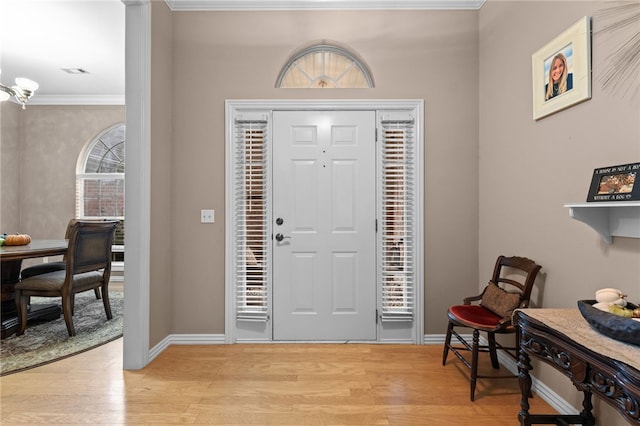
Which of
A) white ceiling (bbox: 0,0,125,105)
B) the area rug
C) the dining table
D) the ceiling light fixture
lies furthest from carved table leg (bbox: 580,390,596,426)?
the ceiling light fixture

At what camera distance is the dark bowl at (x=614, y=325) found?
3.64 feet

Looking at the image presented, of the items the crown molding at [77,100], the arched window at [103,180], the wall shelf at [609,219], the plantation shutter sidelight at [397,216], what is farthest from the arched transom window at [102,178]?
the wall shelf at [609,219]

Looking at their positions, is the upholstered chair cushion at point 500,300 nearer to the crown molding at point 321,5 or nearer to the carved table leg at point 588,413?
the carved table leg at point 588,413

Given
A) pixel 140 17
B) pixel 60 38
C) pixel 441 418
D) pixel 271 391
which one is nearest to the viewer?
pixel 441 418

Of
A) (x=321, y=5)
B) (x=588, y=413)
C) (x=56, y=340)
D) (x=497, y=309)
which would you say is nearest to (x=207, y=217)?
(x=56, y=340)

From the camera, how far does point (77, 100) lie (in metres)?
5.50

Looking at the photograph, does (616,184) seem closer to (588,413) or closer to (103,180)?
(588,413)

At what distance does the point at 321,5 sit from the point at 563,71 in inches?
81.2

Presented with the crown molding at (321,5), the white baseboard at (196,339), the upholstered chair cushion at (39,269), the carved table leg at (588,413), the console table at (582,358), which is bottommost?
the white baseboard at (196,339)

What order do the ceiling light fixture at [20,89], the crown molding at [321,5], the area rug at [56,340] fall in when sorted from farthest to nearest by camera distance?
the ceiling light fixture at [20,89]
the crown molding at [321,5]
the area rug at [56,340]

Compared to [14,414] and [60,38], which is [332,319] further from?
[60,38]

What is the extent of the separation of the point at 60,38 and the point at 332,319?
14.2ft

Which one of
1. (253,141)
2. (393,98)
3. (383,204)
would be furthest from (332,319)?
(393,98)

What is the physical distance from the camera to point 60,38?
12.0 feet
